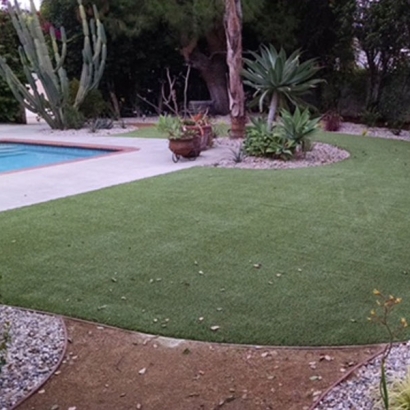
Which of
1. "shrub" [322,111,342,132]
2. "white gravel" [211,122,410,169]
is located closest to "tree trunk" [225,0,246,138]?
"white gravel" [211,122,410,169]

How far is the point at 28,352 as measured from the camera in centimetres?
280

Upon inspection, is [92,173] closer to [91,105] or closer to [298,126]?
[298,126]

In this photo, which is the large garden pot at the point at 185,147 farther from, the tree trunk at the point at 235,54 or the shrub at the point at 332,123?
the shrub at the point at 332,123

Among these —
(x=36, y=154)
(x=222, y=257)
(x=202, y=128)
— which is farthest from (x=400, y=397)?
(x=36, y=154)

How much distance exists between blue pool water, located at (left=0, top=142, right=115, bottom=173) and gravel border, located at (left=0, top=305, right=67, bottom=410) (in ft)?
21.7

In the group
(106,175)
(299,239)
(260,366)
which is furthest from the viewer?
(106,175)

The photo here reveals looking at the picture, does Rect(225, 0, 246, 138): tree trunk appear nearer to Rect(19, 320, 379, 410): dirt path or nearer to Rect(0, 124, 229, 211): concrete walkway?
Rect(0, 124, 229, 211): concrete walkway

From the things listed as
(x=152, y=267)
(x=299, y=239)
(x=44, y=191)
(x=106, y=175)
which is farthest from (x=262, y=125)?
(x=152, y=267)

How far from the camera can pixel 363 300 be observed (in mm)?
3340

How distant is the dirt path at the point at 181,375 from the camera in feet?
7.83

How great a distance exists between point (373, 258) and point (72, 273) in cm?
224

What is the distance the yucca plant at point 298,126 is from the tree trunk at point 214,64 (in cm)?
697

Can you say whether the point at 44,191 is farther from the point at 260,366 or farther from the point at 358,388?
the point at 358,388

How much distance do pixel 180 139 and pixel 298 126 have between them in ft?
5.89
